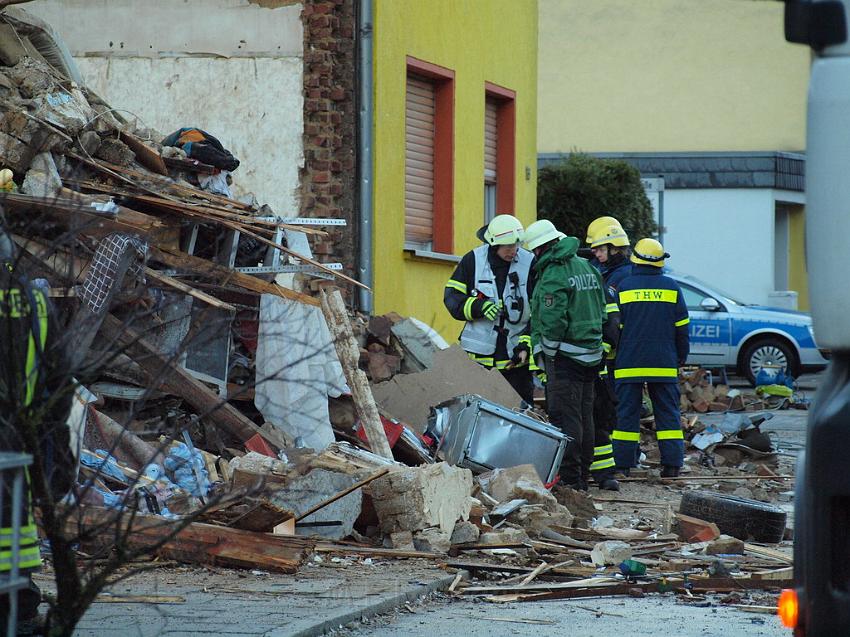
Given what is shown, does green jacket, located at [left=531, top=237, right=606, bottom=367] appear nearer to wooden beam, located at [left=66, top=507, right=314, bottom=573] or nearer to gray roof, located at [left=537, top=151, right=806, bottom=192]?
wooden beam, located at [left=66, top=507, right=314, bottom=573]

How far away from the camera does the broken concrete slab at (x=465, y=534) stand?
8.32m

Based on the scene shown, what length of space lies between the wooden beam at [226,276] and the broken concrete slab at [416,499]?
199 cm

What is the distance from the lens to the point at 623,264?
1277 cm

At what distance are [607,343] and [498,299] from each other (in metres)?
0.95

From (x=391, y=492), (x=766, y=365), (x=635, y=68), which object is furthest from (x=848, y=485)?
(x=635, y=68)

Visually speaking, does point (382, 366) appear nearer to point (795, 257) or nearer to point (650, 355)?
point (650, 355)

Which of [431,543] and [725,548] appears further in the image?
[725,548]

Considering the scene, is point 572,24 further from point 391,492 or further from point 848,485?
point 848,485

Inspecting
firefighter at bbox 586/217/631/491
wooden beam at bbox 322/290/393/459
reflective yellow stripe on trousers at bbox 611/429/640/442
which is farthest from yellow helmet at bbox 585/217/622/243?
wooden beam at bbox 322/290/393/459

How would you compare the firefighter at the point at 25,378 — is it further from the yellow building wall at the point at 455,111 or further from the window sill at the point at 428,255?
the window sill at the point at 428,255

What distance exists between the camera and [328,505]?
8203 millimetres

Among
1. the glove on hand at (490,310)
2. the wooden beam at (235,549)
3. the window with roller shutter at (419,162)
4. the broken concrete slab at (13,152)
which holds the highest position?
the window with roller shutter at (419,162)

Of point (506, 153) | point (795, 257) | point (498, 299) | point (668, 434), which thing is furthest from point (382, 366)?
point (795, 257)

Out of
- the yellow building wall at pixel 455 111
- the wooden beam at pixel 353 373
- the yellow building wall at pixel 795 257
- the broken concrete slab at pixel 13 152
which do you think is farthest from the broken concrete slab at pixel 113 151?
the yellow building wall at pixel 795 257
